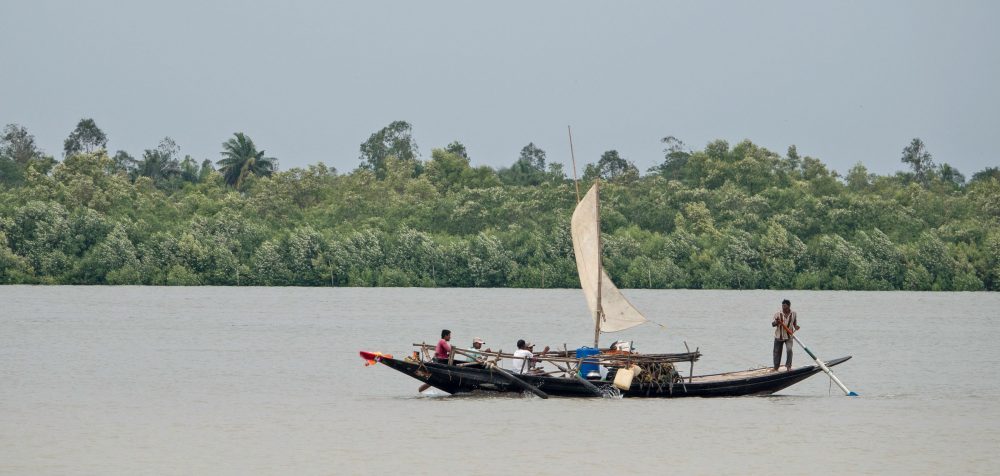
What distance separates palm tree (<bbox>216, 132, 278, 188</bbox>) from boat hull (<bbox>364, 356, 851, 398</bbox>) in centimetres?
8709

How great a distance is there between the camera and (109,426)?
2567 cm

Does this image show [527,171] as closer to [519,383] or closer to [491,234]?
[491,234]

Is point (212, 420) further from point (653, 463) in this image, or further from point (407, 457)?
point (653, 463)

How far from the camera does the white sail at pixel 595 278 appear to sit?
30.8 m

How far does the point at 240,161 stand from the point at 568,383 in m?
88.9

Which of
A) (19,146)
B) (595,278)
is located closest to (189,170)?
(19,146)

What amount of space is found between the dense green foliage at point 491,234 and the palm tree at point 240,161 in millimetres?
18474

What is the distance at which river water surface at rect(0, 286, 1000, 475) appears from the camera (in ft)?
73.4

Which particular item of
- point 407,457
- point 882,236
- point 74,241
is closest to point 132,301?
point 74,241

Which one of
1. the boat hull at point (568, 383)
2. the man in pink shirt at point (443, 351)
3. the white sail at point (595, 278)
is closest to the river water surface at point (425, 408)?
the boat hull at point (568, 383)

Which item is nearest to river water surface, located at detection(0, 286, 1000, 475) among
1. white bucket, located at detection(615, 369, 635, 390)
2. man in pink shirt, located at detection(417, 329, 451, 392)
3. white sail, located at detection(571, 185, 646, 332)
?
white bucket, located at detection(615, 369, 635, 390)

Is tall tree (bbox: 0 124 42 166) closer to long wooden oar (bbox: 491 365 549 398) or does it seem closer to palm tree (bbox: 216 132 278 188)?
palm tree (bbox: 216 132 278 188)

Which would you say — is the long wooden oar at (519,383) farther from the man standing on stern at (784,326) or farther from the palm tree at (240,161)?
the palm tree at (240,161)

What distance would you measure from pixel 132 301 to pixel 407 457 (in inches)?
2042
